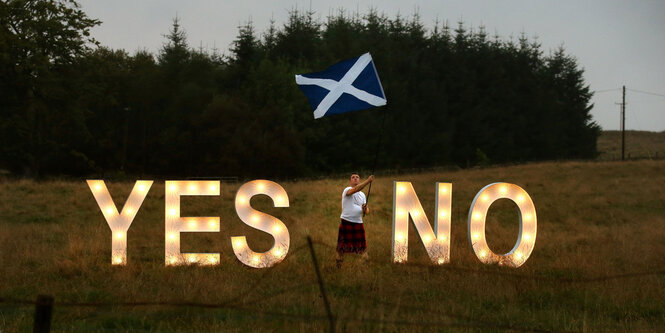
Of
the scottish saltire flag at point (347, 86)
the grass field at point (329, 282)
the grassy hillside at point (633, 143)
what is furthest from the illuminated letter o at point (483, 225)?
the grassy hillside at point (633, 143)

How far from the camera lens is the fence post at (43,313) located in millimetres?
4723

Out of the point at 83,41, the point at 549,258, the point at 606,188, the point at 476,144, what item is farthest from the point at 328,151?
the point at 549,258

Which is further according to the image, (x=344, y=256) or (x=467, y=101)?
(x=467, y=101)

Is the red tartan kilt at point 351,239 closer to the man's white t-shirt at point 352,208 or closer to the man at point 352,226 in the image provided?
the man at point 352,226

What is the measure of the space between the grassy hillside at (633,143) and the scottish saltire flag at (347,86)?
79.2 meters

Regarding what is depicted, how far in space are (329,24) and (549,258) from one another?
221 ft

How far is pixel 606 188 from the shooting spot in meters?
32.2

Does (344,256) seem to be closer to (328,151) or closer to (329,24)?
(328,151)

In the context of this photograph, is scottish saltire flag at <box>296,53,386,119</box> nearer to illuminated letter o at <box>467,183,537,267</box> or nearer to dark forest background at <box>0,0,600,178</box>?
illuminated letter o at <box>467,183,537,267</box>

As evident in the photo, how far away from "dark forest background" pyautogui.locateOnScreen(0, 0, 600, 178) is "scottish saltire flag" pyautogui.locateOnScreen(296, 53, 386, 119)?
95.4 feet

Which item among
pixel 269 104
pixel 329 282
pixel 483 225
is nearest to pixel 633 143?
pixel 269 104

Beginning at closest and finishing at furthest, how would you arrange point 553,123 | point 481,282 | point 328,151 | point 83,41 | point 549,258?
point 481,282
point 549,258
point 83,41
point 328,151
point 553,123

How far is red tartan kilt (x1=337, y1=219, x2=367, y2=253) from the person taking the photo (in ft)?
38.6

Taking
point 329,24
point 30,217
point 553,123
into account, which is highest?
point 329,24
